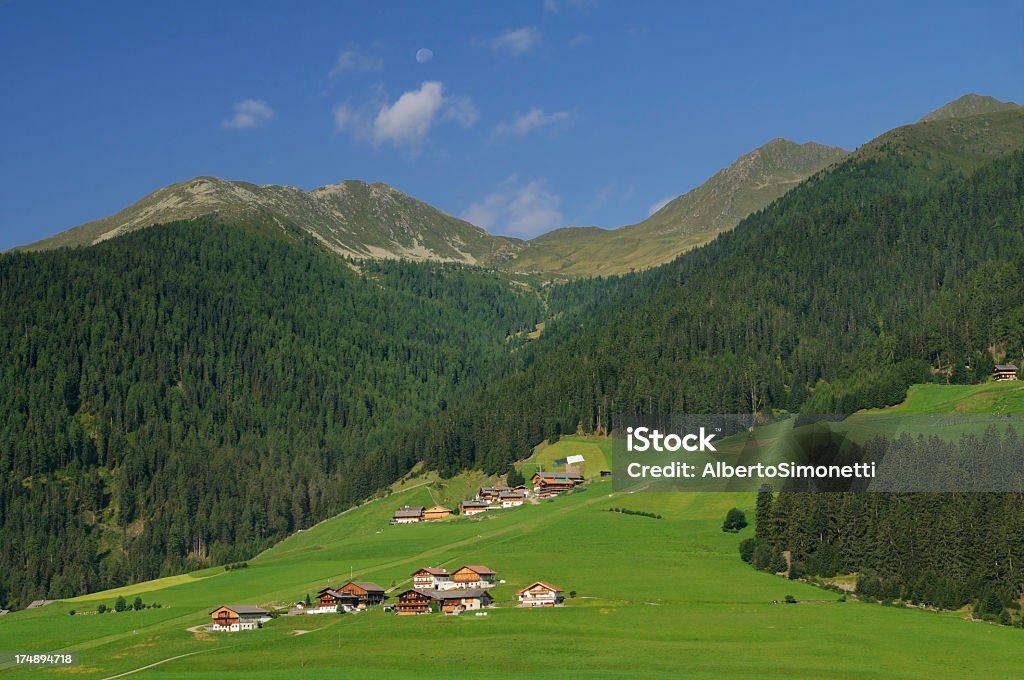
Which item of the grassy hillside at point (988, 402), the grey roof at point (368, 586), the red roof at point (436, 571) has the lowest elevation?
the grey roof at point (368, 586)

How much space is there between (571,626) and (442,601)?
19340mm

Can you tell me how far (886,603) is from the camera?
401 feet

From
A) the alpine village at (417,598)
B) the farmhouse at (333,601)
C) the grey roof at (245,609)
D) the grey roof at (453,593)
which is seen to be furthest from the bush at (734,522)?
the grey roof at (245,609)

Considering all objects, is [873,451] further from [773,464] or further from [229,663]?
[229,663]

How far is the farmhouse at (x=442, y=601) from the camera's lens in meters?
127

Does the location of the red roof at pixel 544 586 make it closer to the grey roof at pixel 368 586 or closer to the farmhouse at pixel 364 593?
the farmhouse at pixel 364 593

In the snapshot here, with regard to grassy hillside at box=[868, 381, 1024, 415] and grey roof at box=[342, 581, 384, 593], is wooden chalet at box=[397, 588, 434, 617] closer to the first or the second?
grey roof at box=[342, 581, 384, 593]

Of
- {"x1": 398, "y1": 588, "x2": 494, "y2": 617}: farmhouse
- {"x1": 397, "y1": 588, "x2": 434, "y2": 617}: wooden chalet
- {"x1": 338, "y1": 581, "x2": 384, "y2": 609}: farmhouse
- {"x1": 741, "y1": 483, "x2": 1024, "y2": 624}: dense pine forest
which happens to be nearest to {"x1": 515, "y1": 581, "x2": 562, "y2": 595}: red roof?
{"x1": 398, "y1": 588, "x2": 494, "y2": 617}: farmhouse

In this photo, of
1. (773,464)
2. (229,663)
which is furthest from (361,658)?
(773,464)

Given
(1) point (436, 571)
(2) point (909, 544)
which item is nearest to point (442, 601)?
(1) point (436, 571)

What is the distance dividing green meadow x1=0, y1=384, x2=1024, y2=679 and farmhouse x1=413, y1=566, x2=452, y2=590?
9.96 ft

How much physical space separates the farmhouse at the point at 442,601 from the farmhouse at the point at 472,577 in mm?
7752

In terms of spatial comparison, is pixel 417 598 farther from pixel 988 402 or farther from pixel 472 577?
pixel 988 402

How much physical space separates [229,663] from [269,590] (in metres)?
47.4
